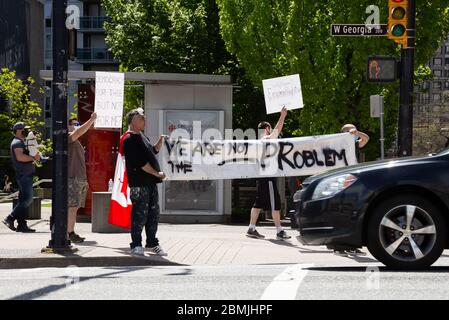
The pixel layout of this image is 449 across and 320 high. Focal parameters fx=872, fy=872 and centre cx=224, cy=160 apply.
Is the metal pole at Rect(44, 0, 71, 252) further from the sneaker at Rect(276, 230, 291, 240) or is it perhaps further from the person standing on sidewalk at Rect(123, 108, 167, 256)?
the sneaker at Rect(276, 230, 291, 240)

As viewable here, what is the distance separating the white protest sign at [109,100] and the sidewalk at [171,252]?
6.10 feet

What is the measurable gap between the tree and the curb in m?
16.2

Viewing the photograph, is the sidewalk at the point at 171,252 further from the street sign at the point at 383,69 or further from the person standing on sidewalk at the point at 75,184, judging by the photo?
the street sign at the point at 383,69

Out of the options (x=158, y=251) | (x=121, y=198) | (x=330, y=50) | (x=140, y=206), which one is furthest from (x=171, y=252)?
(x=330, y=50)

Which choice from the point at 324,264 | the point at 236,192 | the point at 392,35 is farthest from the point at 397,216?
the point at 236,192

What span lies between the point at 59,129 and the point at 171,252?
2029 millimetres

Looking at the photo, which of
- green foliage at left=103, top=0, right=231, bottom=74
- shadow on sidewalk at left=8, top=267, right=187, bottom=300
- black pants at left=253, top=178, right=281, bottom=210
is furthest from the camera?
green foliage at left=103, top=0, right=231, bottom=74

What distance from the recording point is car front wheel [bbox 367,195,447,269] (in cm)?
827

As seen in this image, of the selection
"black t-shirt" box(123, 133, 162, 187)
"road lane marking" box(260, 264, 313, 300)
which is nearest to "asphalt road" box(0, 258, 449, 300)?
"road lane marking" box(260, 264, 313, 300)

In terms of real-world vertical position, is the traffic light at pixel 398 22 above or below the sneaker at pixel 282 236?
above

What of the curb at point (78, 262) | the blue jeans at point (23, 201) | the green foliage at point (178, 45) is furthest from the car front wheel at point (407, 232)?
the green foliage at point (178, 45)

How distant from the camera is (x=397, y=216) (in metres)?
8.34

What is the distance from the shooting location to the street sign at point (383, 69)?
1295cm

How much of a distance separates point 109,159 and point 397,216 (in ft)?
32.4
